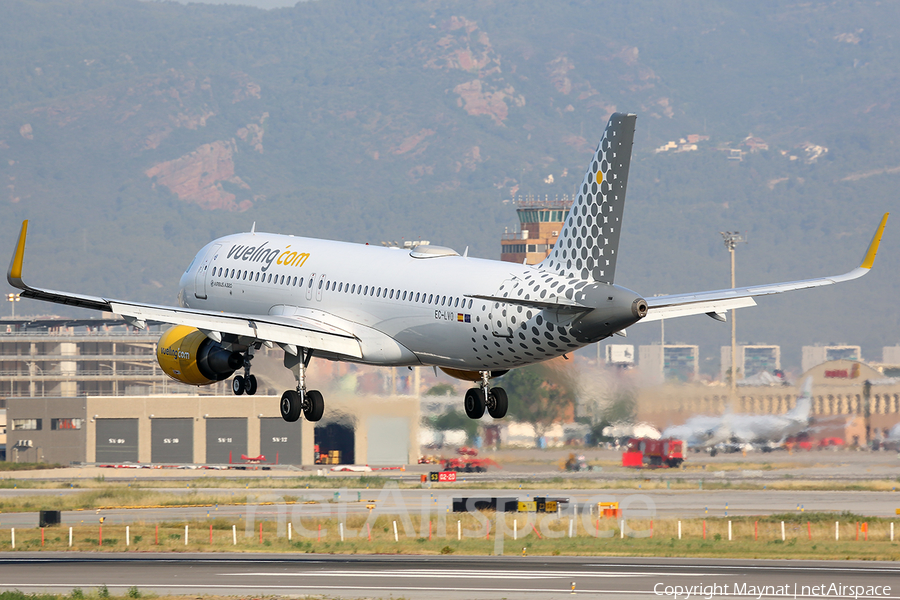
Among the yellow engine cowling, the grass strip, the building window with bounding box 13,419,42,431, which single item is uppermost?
the yellow engine cowling

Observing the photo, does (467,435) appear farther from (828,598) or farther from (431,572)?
(828,598)

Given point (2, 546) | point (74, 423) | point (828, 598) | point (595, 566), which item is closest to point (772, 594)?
point (828, 598)

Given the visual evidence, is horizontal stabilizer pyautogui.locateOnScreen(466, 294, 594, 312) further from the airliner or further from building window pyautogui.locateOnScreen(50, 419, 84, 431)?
building window pyautogui.locateOnScreen(50, 419, 84, 431)

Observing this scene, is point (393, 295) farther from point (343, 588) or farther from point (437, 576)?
point (437, 576)

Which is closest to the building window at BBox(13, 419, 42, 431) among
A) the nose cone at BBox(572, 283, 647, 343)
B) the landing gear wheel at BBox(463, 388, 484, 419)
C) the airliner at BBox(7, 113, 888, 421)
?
the airliner at BBox(7, 113, 888, 421)

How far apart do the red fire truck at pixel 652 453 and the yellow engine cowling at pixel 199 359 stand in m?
51.9

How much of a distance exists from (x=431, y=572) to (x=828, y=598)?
19.7m

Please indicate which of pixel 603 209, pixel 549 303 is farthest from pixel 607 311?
pixel 603 209

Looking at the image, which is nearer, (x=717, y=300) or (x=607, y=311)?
(x=607, y=311)

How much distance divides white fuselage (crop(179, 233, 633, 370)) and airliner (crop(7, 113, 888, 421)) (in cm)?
5

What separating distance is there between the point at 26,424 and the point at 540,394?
8656cm

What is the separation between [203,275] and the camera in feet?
201

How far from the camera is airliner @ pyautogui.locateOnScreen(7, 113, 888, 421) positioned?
153ft

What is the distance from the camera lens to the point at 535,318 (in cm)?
4753
